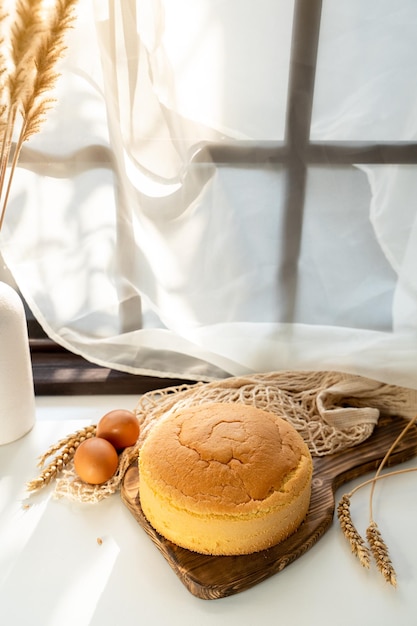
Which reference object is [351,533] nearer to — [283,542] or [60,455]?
[283,542]

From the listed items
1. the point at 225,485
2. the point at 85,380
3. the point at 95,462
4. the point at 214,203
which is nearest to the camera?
the point at 225,485

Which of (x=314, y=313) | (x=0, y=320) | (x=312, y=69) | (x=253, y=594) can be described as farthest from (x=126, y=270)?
(x=253, y=594)

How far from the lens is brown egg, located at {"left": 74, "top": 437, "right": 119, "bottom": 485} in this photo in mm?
805

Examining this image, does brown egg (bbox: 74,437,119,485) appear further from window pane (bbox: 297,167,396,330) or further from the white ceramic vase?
window pane (bbox: 297,167,396,330)

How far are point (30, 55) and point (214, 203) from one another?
381 millimetres

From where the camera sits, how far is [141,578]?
0.68 meters

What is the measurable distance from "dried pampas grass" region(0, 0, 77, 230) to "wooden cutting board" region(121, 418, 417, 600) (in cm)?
56

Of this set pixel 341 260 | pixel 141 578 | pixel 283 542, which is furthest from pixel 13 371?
pixel 341 260

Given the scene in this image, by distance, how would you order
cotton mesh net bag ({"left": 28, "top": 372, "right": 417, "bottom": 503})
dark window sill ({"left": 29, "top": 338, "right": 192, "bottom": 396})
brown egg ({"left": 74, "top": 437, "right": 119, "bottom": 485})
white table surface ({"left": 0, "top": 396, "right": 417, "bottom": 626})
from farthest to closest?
dark window sill ({"left": 29, "top": 338, "right": 192, "bottom": 396})
cotton mesh net bag ({"left": 28, "top": 372, "right": 417, "bottom": 503})
brown egg ({"left": 74, "top": 437, "right": 119, "bottom": 485})
white table surface ({"left": 0, "top": 396, "right": 417, "bottom": 626})

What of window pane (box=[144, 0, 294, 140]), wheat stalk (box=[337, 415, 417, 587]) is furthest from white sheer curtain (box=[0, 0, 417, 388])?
wheat stalk (box=[337, 415, 417, 587])

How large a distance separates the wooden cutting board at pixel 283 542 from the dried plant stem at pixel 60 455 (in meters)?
0.11

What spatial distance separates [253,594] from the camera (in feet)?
2.17

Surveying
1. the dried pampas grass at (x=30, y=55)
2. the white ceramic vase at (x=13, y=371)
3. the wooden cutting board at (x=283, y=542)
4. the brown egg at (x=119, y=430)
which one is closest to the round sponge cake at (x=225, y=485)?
the wooden cutting board at (x=283, y=542)

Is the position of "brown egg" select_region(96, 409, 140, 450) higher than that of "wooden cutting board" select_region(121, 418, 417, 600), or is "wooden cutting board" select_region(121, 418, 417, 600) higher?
"brown egg" select_region(96, 409, 140, 450)
